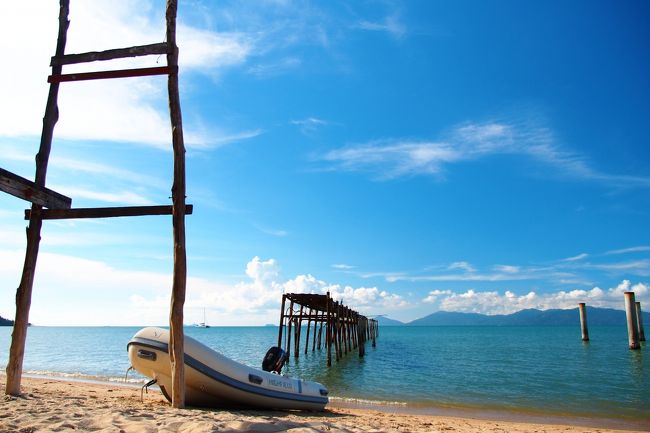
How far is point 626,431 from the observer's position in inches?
365

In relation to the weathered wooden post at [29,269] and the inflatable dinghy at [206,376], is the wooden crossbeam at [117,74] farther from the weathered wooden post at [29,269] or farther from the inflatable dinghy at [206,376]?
the inflatable dinghy at [206,376]

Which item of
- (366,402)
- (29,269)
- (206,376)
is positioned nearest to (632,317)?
(366,402)

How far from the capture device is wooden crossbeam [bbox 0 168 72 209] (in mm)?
5542

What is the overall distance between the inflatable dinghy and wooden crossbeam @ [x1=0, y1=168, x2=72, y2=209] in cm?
279

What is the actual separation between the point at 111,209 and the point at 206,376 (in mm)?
3281

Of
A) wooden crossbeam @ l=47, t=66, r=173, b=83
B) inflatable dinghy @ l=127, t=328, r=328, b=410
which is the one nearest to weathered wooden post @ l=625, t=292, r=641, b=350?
inflatable dinghy @ l=127, t=328, r=328, b=410

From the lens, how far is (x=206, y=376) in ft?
25.8

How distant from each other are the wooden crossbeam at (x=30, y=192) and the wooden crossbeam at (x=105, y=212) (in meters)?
0.17

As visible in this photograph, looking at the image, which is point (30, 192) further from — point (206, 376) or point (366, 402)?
point (366, 402)

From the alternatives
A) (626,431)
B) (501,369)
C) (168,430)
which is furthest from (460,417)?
(501,369)

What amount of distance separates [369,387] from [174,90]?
1198cm

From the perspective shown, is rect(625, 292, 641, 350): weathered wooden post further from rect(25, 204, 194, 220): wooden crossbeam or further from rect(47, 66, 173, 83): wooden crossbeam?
rect(47, 66, 173, 83): wooden crossbeam

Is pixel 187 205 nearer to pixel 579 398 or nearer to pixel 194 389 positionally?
pixel 194 389

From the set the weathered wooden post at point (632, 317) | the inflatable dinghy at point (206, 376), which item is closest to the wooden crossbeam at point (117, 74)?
the inflatable dinghy at point (206, 376)
